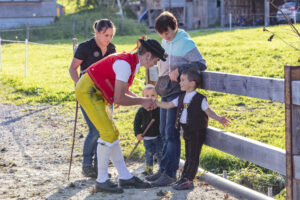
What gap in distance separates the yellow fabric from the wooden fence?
3.56 feet

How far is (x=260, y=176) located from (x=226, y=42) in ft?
→ 49.0

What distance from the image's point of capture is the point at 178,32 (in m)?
5.00

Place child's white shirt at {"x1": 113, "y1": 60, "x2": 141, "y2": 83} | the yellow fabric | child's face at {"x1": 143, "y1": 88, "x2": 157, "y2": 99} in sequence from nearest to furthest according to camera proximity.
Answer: child's white shirt at {"x1": 113, "y1": 60, "x2": 141, "y2": 83}
the yellow fabric
child's face at {"x1": 143, "y1": 88, "x2": 157, "y2": 99}

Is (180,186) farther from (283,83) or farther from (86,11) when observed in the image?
(86,11)

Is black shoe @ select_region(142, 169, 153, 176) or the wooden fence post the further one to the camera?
black shoe @ select_region(142, 169, 153, 176)

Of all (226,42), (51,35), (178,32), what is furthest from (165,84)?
(51,35)

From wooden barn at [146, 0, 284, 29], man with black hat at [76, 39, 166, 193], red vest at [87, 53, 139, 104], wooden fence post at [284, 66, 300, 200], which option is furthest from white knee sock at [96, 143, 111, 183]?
wooden barn at [146, 0, 284, 29]

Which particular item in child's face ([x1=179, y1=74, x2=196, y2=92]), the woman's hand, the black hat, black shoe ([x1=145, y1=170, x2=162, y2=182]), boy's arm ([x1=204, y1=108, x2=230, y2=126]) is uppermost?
the black hat

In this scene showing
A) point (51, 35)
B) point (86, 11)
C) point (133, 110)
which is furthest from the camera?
point (86, 11)

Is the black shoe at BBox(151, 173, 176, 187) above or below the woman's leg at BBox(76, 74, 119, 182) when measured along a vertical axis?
below

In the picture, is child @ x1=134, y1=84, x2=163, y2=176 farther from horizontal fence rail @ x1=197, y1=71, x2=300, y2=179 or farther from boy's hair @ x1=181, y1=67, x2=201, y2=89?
boy's hair @ x1=181, y1=67, x2=201, y2=89

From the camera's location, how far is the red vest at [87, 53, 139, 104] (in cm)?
463

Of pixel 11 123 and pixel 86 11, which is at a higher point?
pixel 86 11

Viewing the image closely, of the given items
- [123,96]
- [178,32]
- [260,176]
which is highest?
[178,32]
